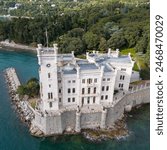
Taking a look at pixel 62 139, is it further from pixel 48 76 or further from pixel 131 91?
pixel 131 91

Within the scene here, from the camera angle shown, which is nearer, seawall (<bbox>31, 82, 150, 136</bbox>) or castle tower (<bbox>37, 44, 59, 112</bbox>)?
castle tower (<bbox>37, 44, 59, 112</bbox>)

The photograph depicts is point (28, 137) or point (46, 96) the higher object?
point (46, 96)

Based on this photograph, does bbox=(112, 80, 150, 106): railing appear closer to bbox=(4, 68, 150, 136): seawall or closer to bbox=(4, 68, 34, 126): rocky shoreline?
bbox=(4, 68, 150, 136): seawall

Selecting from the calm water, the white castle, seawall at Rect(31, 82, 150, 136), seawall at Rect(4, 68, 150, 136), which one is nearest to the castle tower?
the white castle

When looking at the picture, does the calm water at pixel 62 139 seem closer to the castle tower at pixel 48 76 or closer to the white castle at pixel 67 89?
the white castle at pixel 67 89

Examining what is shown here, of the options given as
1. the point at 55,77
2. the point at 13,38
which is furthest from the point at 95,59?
the point at 13,38

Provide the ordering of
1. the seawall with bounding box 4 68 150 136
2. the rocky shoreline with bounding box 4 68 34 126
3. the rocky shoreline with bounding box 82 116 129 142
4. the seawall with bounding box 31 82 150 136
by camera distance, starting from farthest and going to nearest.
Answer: the rocky shoreline with bounding box 4 68 34 126 < the rocky shoreline with bounding box 82 116 129 142 < the seawall with bounding box 4 68 150 136 < the seawall with bounding box 31 82 150 136

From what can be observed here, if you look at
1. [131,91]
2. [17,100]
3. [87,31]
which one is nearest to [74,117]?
[131,91]

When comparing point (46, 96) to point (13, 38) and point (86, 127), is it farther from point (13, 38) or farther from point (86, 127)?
point (13, 38)
